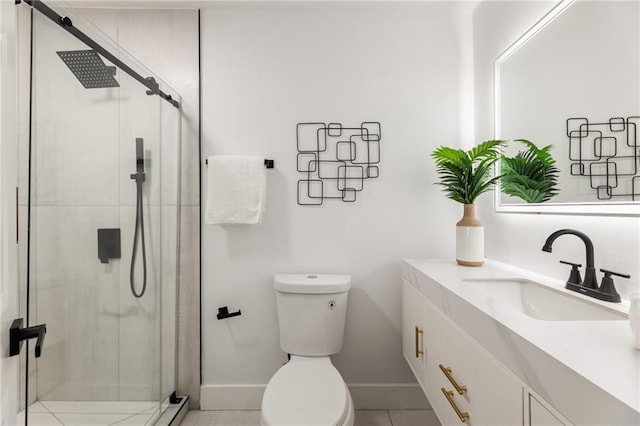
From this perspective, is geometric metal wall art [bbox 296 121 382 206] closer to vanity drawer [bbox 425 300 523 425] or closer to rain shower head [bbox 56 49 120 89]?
vanity drawer [bbox 425 300 523 425]

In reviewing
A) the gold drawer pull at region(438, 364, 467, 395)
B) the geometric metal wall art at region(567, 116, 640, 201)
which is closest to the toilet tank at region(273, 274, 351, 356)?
the gold drawer pull at region(438, 364, 467, 395)

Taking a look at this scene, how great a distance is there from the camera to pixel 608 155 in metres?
0.91

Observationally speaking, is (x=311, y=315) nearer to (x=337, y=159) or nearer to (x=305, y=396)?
(x=305, y=396)

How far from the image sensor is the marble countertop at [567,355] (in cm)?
47

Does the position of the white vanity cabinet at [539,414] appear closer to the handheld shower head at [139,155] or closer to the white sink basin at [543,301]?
the white sink basin at [543,301]

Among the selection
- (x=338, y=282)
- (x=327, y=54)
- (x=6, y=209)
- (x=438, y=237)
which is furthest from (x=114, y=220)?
(x=438, y=237)

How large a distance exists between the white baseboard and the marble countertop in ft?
2.98

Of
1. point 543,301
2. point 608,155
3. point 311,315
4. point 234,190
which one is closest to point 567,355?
point 543,301

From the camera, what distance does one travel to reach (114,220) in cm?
119

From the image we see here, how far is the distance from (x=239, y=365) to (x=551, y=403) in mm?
1491

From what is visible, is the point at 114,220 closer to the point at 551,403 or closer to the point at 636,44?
the point at 551,403

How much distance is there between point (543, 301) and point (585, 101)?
2.25 feet

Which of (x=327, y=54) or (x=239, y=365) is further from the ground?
(x=327, y=54)

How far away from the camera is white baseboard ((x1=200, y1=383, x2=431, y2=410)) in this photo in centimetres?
163
